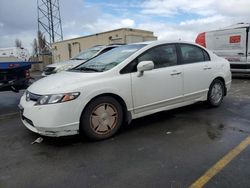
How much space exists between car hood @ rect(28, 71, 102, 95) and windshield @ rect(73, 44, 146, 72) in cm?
34

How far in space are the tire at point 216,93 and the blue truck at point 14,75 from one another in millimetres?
→ 4647

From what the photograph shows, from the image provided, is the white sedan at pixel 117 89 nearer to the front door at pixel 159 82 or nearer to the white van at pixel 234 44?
the front door at pixel 159 82

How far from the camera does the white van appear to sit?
11135mm

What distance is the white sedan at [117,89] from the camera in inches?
157

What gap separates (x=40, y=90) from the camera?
4.23 meters

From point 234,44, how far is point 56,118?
9.84m

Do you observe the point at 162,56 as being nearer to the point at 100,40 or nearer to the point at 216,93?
the point at 216,93

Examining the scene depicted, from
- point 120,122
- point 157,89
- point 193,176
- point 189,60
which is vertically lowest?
point 193,176

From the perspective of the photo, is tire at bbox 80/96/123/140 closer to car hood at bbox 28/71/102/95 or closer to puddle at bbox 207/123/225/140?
car hood at bbox 28/71/102/95

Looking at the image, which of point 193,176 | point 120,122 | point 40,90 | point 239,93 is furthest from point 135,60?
point 239,93

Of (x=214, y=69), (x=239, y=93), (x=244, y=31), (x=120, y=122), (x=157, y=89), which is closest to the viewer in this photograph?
(x=120, y=122)

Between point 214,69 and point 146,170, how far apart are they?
355cm

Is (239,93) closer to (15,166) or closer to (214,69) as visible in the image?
(214,69)

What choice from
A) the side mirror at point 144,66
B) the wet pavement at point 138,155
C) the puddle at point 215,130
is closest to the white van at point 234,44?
the wet pavement at point 138,155
